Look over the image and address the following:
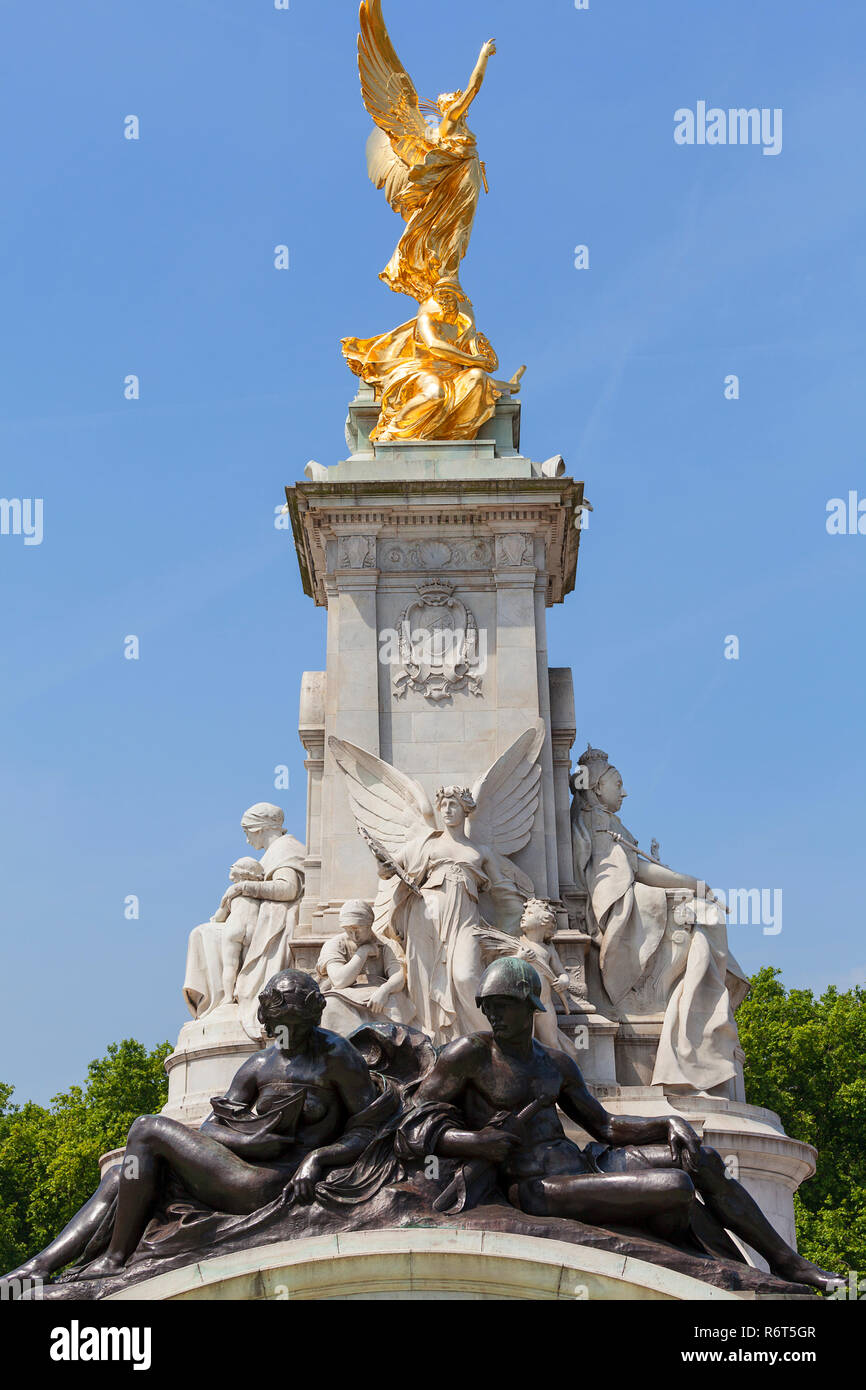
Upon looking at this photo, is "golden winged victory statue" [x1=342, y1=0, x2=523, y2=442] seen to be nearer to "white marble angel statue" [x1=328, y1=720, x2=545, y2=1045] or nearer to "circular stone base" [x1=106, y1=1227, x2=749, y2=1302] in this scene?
"white marble angel statue" [x1=328, y1=720, x2=545, y2=1045]

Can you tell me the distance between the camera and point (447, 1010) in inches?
623

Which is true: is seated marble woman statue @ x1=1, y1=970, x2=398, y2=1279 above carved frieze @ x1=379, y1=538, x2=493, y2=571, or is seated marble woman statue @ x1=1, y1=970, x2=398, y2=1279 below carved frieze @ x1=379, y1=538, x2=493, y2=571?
below

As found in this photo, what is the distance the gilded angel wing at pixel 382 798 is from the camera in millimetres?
17125

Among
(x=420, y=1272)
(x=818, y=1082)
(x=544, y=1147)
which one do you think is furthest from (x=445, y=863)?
(x=818, y=1082)

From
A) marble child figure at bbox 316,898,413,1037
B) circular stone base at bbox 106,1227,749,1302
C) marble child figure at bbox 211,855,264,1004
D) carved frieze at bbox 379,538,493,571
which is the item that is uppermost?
carved frieze at bbox 379,538,493,571

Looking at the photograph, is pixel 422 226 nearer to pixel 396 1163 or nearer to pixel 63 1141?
pixel 396 1163

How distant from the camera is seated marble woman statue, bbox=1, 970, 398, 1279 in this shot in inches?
406

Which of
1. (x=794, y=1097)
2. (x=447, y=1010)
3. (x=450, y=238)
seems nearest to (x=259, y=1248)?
(x=447, y=1010)

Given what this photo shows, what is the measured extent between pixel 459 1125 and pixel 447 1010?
5304 mm

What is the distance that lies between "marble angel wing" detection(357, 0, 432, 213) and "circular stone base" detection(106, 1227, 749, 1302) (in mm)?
14150

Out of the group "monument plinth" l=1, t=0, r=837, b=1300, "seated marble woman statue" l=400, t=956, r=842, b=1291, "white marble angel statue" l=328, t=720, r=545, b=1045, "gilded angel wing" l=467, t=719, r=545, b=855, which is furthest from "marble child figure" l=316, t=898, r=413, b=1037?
"seated marble woman statue" l=400, t=956, r=842, b=1291

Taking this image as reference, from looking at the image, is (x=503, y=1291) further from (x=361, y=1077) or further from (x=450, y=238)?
(x=450, y=238)
